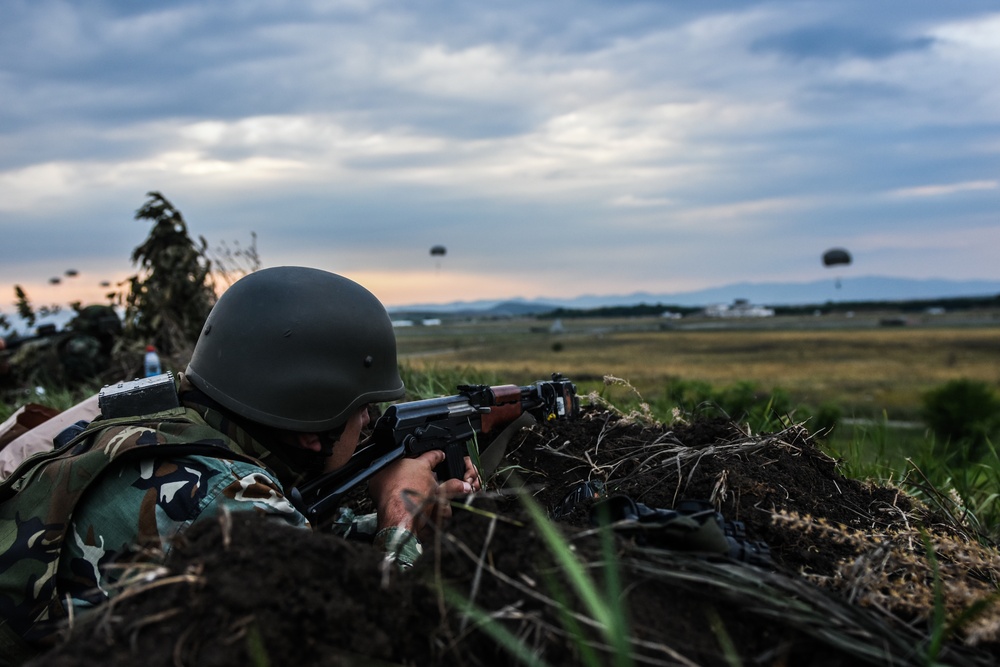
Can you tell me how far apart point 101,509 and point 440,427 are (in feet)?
5.19

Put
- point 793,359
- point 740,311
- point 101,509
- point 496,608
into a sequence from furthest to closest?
1. point 740,311
2. point 793,359
3. point 101,509
4. point 496,608

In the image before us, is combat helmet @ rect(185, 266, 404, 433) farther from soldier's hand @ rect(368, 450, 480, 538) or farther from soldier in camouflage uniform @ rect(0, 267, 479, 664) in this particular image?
soldier's hand @ rect(368, 450, 480, 538)

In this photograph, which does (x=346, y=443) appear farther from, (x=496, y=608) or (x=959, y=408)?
(x=959, y=408)

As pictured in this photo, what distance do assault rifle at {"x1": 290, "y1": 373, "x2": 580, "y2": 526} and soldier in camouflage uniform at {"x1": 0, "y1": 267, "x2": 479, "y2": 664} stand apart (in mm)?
85

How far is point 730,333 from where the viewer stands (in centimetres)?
10719

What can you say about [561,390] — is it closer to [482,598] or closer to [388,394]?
[388,394]

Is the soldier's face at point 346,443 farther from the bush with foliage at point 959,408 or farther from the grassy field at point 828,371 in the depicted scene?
the bush with foliage at point 959,408

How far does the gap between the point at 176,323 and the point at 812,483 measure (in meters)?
9.96

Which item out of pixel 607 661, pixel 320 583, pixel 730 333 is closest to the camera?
pixel 607 661

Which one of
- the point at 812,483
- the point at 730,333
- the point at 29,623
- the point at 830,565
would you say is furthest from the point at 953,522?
the point at 730,333

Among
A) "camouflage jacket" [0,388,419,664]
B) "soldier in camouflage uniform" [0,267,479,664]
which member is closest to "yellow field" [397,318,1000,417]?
"soldier in camouflage uniform" [0,267,479,664]

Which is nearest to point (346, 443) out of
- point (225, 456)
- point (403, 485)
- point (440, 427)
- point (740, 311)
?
point (403, 485)

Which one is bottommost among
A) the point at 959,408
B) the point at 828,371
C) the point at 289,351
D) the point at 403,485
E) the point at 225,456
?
the point at 828,371

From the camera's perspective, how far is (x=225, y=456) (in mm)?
2742
